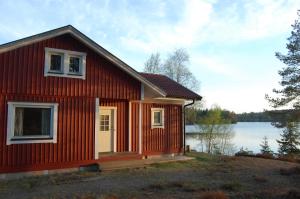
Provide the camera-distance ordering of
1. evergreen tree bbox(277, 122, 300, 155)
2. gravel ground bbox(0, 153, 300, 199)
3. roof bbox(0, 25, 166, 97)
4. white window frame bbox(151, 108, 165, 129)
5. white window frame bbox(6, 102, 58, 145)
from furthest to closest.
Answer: evergreen tree bbox(277, 122, 300, 155)
white window frame bbox(151, 108, 165, 129)
white window frame bbox(6, 102, 58, 145)
roof bbox(0, 25, 166, 97)
gravel ground bbox(0, 153, 300, 199)

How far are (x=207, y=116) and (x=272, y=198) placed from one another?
3581cm

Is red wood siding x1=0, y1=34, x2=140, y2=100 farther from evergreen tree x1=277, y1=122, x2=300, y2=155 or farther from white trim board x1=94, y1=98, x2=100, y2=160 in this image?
evergreen tree x1=277, y1=122, x2=300, y2=155

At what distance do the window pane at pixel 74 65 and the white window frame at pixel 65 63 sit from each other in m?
0.12

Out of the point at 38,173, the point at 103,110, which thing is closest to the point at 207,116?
the point at 103,110

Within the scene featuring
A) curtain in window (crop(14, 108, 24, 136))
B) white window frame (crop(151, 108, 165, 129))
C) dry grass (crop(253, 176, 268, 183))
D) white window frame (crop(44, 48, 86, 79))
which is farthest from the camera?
white window frame (crop(151, 108, 165, 129))

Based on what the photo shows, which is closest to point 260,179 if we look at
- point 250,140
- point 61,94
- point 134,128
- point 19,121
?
Result: point 134,128

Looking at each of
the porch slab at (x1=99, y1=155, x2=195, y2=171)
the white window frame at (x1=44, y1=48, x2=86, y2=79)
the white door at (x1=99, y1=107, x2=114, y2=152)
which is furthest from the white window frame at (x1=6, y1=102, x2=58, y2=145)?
the white door at (x1=99, y1=107, x2=114, y2=152)

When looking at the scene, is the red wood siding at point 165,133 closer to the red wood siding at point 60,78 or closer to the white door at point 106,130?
the white door at point 106,130

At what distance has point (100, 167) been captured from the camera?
13695 millimetres

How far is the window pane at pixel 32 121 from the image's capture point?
12523mm

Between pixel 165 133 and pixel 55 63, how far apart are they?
6.93 m

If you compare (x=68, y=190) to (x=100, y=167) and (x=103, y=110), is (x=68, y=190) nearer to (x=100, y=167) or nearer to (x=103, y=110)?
(x=100, y=167)

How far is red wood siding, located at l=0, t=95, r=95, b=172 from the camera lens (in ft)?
39.8

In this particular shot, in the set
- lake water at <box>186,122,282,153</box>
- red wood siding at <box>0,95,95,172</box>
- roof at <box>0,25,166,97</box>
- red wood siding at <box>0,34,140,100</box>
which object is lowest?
lake water at <box>186,122,282,153</box>
